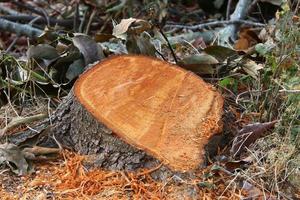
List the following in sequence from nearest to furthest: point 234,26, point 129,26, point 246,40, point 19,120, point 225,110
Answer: point 225,110, point 19,120, point 129,26, point 246,40, point 234,26

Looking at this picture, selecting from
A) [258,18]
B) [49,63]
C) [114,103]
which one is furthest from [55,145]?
[258,18]

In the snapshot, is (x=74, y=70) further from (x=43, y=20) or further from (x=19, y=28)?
(x=43, y=20)

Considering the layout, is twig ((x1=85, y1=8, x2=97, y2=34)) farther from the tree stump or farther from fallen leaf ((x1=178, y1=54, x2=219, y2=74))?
the tree stump

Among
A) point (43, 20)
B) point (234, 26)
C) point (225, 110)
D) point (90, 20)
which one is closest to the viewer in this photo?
point (225, 110)

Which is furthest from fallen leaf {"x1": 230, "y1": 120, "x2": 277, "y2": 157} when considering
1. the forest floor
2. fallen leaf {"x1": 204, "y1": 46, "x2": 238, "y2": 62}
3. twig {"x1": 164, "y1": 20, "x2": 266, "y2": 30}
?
twig {"x1": 164, "y1": 20, "x2": 266, "y2": 30}

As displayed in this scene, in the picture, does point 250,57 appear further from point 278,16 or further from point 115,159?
point 115,159

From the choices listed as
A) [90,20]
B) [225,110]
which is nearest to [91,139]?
[225,110]

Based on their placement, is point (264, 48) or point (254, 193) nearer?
point (254, 193)

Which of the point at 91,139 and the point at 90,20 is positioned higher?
the point at 91,139

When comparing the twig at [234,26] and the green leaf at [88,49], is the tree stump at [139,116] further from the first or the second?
the twig at [234,26]
